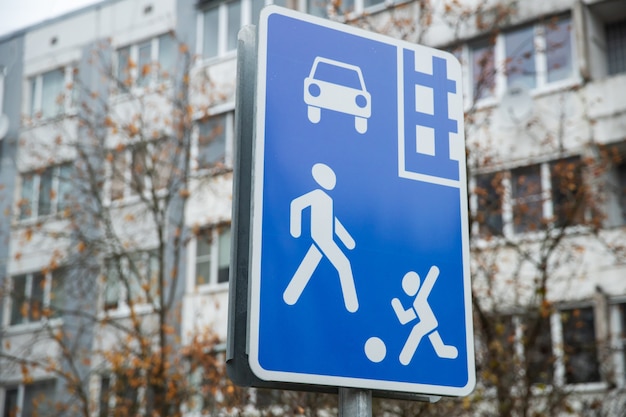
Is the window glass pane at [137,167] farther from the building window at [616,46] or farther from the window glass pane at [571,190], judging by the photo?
the building window at [616,46]

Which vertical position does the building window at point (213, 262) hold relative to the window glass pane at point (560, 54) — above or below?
below

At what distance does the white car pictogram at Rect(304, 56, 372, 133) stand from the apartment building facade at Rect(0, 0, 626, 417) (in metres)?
10.4

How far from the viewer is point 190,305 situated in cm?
2616

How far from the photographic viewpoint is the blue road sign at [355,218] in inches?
123

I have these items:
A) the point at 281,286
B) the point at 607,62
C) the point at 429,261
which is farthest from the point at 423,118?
the point at 607,62

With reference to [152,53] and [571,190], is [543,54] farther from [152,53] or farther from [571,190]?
[152,53]

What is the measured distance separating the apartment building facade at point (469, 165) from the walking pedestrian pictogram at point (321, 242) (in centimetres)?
1065

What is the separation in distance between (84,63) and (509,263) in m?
14.7

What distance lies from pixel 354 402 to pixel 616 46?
20.6m

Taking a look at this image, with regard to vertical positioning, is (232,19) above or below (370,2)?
above

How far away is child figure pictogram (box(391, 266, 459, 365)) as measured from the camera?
3.26m

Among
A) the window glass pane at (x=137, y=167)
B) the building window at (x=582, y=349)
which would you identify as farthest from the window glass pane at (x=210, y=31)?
the building window at (x=582, y=349)

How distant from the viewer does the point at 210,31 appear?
92.6 feet

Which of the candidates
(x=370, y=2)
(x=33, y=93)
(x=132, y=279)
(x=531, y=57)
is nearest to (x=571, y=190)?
(x=531, y=57)
